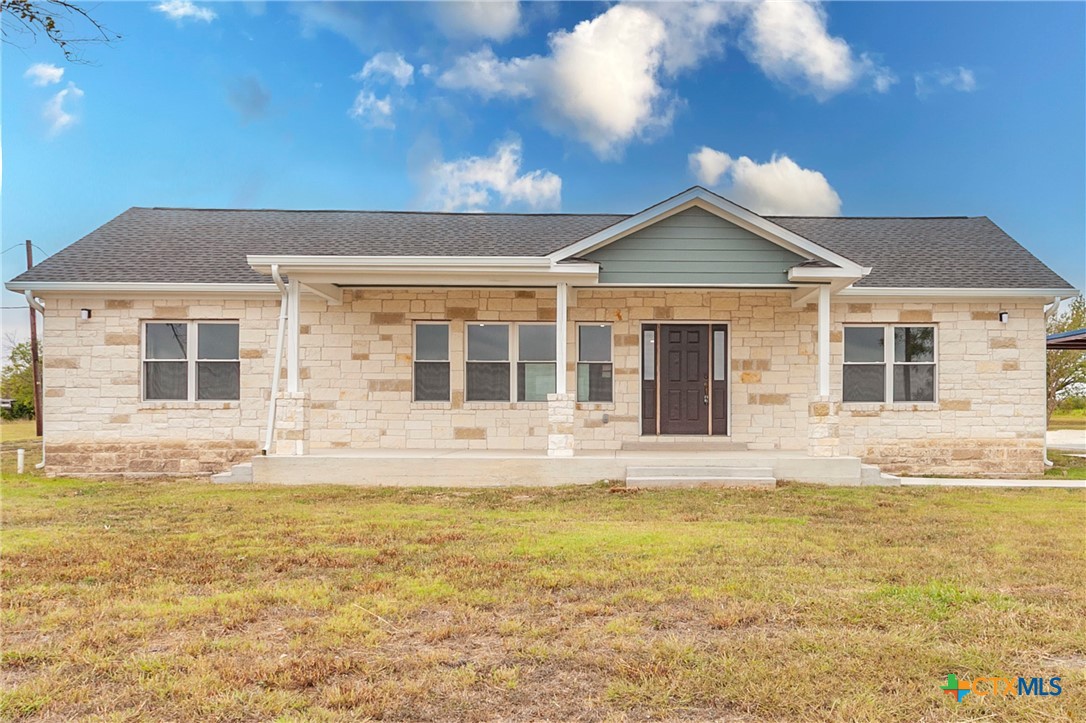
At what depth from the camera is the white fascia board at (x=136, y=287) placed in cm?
1074

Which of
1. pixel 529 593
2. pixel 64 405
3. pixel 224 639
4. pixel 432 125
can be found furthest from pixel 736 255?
pixel 432 125

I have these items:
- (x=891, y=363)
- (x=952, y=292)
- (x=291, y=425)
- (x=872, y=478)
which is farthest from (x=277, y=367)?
(x=952, y=292)

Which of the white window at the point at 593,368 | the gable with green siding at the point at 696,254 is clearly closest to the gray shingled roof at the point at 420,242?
the white window at the point at 593,368

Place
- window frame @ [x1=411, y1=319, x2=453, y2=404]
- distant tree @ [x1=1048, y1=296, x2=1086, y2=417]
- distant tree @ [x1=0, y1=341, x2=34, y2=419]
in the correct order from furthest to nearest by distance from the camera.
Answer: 1. distant tree @ [x1=0, y1=341, x2=34, y2=419]
2. distant tree @ [x1=1048, y1=296, x2=1086, y2=417]
3. window frame @ [x1=411, y1=319, x2=453, y2=404]

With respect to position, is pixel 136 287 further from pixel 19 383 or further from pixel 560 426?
pixel 19 383

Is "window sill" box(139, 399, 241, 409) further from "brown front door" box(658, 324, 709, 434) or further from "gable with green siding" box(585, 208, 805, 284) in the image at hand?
"brown front door" box(658, 324, 709, 434)

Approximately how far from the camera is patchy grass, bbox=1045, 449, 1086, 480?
11167mm

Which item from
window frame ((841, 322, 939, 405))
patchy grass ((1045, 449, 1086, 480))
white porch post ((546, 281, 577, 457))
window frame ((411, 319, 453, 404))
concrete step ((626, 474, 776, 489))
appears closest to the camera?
concrete step ((626, 474, 776, 489))

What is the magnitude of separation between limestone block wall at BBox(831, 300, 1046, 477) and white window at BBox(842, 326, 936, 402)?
0.15 m

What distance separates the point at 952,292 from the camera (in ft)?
36.3

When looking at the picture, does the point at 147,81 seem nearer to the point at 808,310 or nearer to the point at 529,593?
the point at 808,310

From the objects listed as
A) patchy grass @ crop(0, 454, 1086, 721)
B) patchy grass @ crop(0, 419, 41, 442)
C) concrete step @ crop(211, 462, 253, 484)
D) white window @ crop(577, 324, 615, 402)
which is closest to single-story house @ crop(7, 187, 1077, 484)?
white window @ crop(577, 324, 615, 402)

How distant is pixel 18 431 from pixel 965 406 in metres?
27.5

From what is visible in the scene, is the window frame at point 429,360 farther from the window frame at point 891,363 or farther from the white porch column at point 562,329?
the window frame at point 891,363
